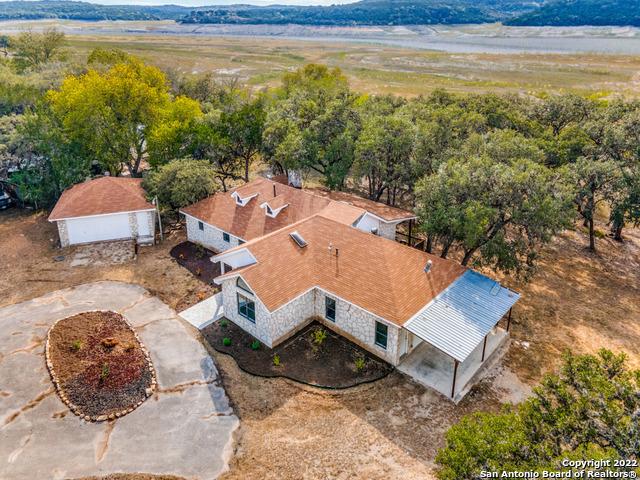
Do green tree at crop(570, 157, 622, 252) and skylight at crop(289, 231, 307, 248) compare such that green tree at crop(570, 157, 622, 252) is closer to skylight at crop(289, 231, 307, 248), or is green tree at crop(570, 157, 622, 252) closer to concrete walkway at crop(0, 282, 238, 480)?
skylight at crop(289, 231, 307, 248)

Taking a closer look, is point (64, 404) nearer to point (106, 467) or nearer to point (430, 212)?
point (106, 467)

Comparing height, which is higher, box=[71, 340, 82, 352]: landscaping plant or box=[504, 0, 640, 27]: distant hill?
box=[504, 0, 640, 27]: distant hill

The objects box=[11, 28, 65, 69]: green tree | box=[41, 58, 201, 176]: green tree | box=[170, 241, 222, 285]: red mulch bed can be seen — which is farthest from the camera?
box=[11, 28, 65, 69]: green tree

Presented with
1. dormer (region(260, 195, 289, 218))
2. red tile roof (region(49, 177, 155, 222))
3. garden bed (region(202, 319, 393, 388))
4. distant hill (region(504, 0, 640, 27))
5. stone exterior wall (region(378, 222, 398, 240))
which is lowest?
garden bed (region(202, 319, 393, 388))

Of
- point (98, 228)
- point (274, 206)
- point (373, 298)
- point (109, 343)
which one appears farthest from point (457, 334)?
point (98, 228)

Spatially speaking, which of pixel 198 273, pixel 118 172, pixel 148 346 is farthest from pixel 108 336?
pixel 118 172

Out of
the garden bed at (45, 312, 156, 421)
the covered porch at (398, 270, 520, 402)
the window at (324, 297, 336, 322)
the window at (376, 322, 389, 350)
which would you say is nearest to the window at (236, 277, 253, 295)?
the window at (324, 297, 336, 322)

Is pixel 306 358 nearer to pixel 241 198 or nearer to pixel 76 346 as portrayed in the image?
pixel 76 346
